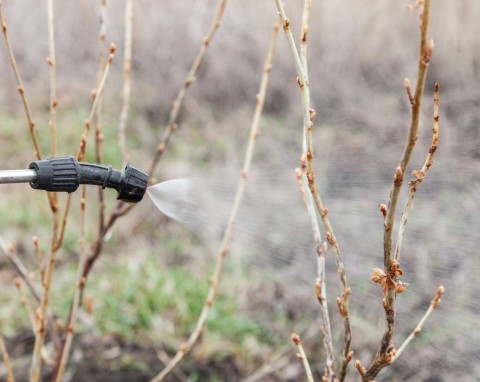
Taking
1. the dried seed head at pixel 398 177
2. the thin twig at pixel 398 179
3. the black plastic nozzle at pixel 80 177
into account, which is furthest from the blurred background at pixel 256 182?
the dried seed head at pixel 398 177

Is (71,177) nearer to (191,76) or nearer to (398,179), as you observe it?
(398,179)

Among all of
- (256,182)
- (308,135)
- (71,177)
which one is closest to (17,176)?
(71,177)

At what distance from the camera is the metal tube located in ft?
2.99

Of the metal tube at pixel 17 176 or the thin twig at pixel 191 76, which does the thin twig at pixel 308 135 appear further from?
the thin twig at pixel 191 76

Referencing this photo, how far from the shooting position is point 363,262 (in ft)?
9.52

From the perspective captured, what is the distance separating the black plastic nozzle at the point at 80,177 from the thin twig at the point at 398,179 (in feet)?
1.32

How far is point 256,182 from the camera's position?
12.4ft

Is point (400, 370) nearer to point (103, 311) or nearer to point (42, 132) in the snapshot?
point (103, 311)

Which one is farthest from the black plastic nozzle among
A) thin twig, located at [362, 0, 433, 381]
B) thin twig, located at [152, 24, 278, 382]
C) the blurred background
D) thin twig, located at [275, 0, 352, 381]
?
the blurred background

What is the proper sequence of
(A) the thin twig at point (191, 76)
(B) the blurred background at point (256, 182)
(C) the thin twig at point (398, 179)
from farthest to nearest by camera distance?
(B) the blurred background at point (256, 182) → (A) the thin twig at point (191, 76) → (C) the thin twig at point (398, 179)

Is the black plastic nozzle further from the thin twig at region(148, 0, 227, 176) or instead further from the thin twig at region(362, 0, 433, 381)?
the thin twig at region(148, 0, 227, 176)

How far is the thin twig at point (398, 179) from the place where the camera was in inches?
30.2

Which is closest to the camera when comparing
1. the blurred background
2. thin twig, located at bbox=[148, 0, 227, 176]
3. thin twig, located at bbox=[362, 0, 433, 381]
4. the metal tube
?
thin twig, located at bbox=[362, 0, 433, 381]

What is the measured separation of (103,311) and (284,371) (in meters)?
0.84
